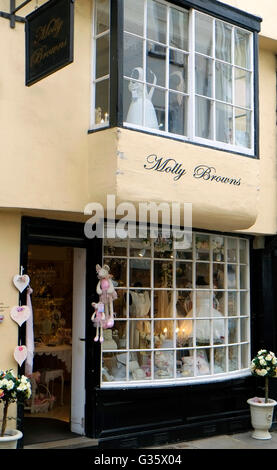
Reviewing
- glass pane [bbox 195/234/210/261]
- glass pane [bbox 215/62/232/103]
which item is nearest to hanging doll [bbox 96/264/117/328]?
glass pane [bbox 195/234/210/261]

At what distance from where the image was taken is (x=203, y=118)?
7961mm

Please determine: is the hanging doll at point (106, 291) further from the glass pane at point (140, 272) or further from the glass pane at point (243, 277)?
the glass pane at point (243, 277)

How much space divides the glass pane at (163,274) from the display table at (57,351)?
7.48ft

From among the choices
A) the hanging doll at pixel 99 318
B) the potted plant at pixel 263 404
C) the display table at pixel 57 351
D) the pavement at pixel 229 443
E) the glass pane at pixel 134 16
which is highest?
the glass pane at pixel 134 16

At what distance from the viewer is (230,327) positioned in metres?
8.92

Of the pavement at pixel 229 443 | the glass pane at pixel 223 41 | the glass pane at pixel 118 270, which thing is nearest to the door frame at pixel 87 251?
the glass pane at pixel 118 270

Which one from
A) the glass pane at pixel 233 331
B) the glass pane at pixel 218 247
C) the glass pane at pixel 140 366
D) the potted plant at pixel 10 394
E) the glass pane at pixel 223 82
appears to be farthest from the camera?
the glass pane at pixel 233 331

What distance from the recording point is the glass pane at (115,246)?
25.5 ft

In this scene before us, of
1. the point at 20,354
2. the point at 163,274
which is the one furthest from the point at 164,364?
the point at 20,354

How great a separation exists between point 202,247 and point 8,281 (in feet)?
10.4

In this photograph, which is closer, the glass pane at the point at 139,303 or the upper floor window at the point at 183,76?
the upper floor window at the point at 183,76

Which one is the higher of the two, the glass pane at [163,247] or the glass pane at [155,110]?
the glass pane at [155,110]

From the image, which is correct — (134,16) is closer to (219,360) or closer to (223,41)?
(223,41)

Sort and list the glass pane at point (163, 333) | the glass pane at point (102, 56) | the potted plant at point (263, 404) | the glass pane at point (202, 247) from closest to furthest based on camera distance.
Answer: the glass pane at point (102, 56), the glass pane at point (163, 333), the potted plant at point (263, 404), the glass pane at point (202, 247)
